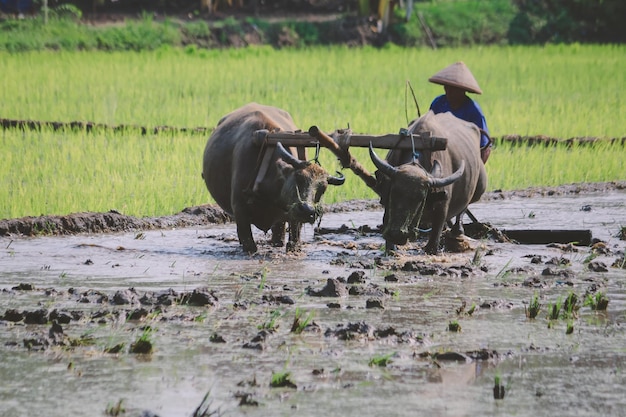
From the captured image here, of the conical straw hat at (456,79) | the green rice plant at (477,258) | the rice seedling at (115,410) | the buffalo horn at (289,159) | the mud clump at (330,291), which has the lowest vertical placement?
the green rice plant at (477,258)

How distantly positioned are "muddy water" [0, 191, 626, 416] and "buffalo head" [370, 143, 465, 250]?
25 centimetres

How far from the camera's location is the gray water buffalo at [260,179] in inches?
281

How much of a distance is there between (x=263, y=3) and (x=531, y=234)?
19348mm

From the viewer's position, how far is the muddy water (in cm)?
448

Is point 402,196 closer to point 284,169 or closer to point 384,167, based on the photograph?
point 384,167

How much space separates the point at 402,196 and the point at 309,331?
69.6 inches

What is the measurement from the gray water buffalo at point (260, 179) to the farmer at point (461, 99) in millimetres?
1215

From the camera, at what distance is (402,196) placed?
7.05m

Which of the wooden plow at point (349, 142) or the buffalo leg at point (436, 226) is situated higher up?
the wooden plow at point (349, 142)

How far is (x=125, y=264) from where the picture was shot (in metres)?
7.22

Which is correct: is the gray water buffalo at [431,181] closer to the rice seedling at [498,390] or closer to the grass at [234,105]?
the grass at [234,105]

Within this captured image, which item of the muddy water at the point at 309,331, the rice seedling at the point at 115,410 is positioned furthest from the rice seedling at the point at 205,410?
the rice seedling at the point at 115,410

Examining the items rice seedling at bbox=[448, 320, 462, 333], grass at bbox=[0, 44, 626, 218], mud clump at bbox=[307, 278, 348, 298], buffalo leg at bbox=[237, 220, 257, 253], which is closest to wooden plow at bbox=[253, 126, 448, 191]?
buffalo leg at bbox=[237, 220, 257, 253]

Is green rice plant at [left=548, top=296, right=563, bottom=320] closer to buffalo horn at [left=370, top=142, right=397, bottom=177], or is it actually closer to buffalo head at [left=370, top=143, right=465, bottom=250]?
buffalo head at [left=370, top=143, right=465, bottom=250]
